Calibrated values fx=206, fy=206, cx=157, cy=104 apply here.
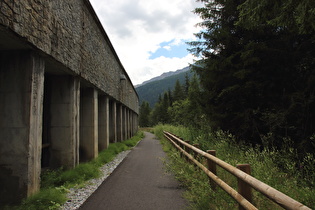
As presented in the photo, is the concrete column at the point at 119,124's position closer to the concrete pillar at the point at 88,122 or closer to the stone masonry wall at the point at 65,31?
the stone masonry wall at the point at 65,31

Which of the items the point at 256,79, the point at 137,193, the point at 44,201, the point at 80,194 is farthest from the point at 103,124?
the point at 256,79

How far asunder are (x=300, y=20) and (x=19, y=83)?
560cm

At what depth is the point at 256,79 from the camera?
7.47 meters

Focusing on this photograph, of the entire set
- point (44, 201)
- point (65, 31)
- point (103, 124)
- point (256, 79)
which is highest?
point (65, 31)

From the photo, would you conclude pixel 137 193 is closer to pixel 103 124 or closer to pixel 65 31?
pixel 65 31

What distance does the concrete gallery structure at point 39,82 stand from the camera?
385 cm

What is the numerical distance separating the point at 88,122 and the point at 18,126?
4547 millimetres

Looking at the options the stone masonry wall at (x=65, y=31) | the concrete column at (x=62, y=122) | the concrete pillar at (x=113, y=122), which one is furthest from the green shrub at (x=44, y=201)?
the concrete pillar at (x=113, y=122)

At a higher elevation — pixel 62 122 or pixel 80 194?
pixel 62 122

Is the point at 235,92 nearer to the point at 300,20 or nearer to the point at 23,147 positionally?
the point at 300,20

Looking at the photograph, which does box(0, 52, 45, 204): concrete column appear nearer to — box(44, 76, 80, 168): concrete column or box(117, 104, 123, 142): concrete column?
box(44, 76, 80, 168): concrete column

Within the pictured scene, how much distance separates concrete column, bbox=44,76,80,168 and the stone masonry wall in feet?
1.96

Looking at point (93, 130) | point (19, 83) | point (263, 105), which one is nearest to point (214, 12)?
point (263, 105)

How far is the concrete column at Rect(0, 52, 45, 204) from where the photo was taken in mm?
3861
